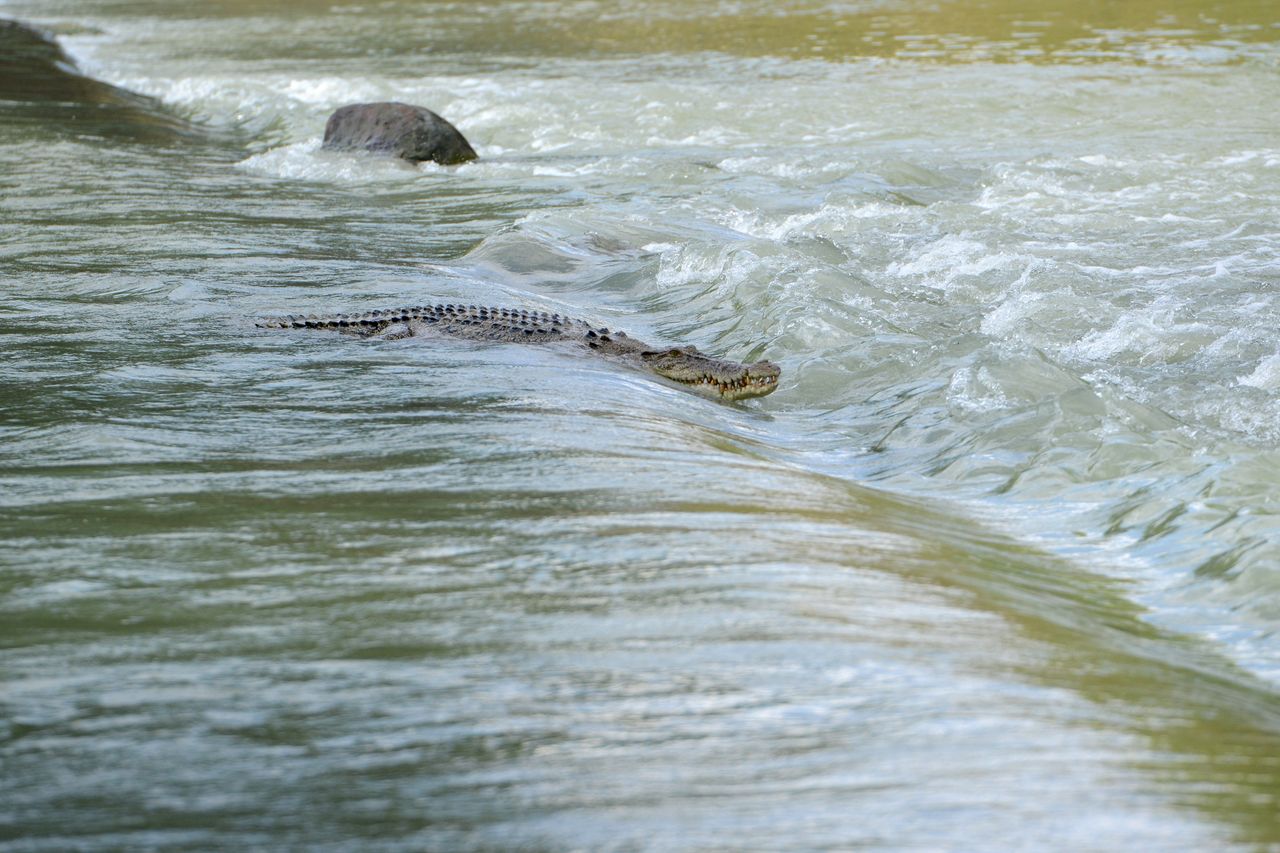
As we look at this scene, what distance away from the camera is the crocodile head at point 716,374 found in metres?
7.50

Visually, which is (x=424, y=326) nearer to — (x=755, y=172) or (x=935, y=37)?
(x=755, y=172)

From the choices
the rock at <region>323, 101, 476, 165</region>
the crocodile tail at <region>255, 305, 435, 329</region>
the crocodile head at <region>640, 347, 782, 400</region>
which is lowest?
the crocodile head at <region>640, 347, 782, 400</region>

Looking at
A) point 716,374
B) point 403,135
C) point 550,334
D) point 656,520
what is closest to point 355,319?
point 550,334

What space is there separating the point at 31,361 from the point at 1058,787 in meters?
5.76

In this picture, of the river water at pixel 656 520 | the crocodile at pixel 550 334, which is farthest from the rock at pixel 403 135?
the crocodile at pixel 550 334

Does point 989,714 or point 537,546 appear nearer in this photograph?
point 989,714

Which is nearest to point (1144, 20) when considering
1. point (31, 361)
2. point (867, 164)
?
point (867, 164)

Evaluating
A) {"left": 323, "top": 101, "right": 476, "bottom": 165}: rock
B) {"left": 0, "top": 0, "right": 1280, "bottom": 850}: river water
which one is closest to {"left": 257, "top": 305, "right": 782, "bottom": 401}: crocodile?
{"left": 0, "top": 0, "right": 1280, "bottom": 850}: river water

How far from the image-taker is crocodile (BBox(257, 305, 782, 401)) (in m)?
7.52

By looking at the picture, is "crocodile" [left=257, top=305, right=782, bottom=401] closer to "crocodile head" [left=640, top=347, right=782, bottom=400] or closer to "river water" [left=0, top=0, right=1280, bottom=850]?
"crocodile head" [left=640, top=347, right=782, bottom=400]

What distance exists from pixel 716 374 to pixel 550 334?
3.22 feet

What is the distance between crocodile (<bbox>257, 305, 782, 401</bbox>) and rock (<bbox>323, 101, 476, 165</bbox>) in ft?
25.4

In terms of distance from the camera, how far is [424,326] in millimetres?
7938

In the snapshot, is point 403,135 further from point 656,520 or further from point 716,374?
point 656,520
